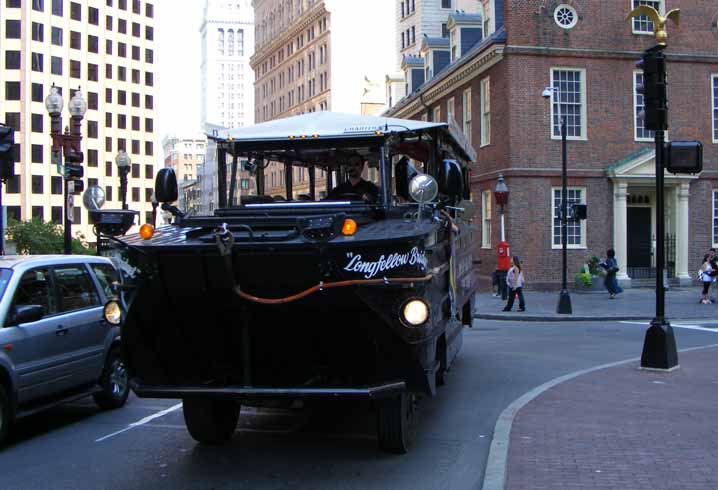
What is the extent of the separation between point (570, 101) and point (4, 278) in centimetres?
2645

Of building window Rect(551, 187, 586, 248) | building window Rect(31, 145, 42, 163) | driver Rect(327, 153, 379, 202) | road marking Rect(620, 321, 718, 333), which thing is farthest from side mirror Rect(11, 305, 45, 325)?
building window Rect(31, 145, 42, 163)

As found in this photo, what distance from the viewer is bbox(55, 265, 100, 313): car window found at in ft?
29.8

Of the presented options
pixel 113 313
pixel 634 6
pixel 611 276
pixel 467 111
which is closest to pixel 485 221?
pixel 467 111

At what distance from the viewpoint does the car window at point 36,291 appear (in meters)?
8.38

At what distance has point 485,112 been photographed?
3303 centimetres

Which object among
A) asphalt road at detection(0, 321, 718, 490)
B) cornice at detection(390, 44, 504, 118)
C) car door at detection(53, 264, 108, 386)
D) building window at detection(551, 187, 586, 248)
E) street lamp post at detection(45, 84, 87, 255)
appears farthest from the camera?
cornice at detection(390, 44, 504, 118)

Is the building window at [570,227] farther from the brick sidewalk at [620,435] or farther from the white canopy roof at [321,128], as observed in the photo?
the white canopy roof at [321,128]

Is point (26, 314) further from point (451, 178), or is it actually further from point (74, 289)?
point (451, 178)

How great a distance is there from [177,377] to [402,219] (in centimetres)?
243

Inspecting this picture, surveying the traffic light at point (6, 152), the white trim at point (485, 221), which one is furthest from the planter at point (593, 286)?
the traffic light at point (6, 152)

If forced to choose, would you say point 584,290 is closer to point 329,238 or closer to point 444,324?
point 444,324

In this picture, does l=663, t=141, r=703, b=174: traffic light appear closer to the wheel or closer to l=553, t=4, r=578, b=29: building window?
the wheel

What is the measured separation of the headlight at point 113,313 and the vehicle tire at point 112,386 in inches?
109

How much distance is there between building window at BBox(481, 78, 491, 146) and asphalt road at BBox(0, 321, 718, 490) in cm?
2233
